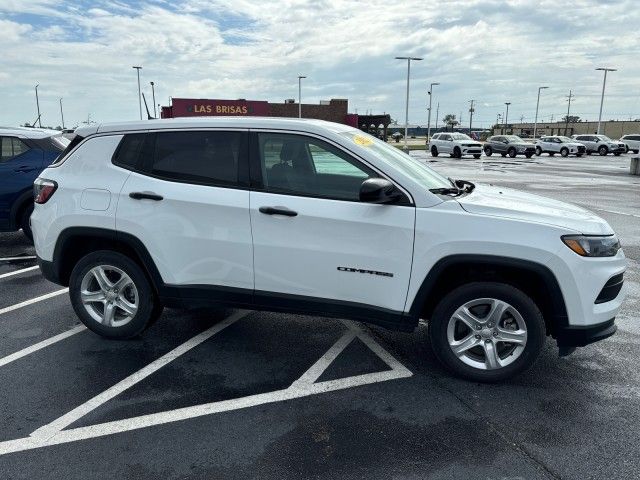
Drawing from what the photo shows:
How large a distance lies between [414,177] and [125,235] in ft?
7.61

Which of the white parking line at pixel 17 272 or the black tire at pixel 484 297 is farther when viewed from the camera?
the white parking line at pixel 17 272

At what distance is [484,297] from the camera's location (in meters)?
3.48

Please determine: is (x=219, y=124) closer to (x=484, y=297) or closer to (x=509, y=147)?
(x=484, y=297)

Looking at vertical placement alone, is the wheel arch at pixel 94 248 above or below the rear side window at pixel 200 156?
below

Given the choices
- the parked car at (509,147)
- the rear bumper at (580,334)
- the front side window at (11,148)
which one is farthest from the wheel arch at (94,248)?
the parked car at (509,147)

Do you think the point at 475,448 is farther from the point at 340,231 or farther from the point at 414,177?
the point at 414,177

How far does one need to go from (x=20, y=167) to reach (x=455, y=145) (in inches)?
1290

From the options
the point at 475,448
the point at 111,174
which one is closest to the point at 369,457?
the point at 475,448

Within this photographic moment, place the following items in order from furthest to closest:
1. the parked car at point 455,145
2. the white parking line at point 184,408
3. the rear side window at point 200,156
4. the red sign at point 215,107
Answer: the red sign at point 215,107, the parked car at point 455,145, the rear side window at point 200,156, the white parking line at point 184,408

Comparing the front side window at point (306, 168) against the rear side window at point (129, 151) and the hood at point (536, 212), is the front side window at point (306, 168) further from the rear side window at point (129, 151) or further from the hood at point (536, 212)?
the rear side window at point (129, 151)

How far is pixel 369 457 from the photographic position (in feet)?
9.24

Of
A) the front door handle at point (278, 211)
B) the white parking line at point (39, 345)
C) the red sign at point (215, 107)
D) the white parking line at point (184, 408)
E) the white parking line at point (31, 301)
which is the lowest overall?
the white parking line at point (31, 301)

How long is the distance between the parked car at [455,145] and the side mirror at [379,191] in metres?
34.2

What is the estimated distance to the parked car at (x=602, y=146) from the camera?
4166 cm
